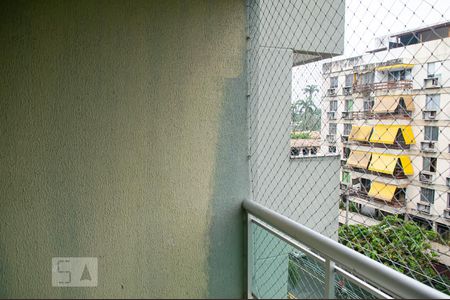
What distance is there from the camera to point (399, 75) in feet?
4.61

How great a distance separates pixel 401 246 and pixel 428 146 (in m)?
0.44

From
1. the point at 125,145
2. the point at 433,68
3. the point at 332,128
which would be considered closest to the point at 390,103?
the point at 433,68

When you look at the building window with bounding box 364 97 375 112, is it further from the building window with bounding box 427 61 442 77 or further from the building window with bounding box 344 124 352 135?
the building window with bounding box 427 61 442 77

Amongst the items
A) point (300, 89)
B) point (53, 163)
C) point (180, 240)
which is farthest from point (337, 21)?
point (53, 163)

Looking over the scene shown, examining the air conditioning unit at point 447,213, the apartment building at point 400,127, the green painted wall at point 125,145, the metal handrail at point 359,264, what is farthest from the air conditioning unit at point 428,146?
the green painted wall at point 125,145

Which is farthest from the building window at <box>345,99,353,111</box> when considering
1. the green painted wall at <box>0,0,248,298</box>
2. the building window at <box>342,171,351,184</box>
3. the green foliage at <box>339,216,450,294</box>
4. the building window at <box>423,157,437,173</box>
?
the green painted wall at <box>0,0,248,298</box>

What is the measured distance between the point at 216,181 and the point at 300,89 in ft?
2.57

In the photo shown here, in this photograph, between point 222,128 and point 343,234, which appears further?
point 222,128

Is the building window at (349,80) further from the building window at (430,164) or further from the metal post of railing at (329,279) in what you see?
the metal post of railing at (329,279)

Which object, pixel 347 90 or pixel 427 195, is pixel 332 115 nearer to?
pixel 347 90

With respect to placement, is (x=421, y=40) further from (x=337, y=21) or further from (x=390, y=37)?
(x=337, y=21)

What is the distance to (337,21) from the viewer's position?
1.81 m

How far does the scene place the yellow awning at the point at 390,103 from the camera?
135cm

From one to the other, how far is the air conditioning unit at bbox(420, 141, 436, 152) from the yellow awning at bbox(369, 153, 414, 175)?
7 centimetres
